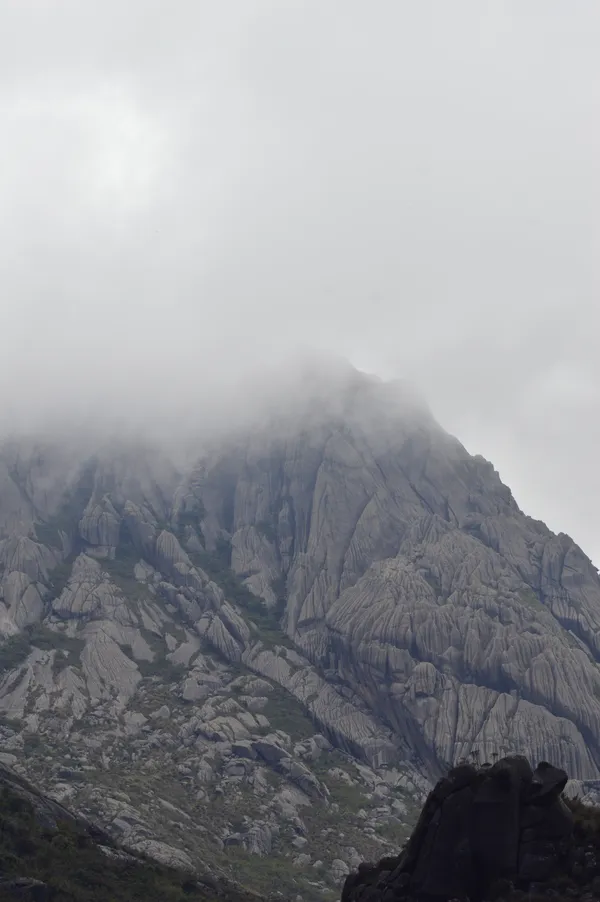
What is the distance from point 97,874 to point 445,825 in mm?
55941

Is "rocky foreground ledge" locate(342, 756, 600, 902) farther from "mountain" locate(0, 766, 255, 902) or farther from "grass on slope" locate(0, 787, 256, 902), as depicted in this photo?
"grass on slope" locate(0, 787, 256, 902)

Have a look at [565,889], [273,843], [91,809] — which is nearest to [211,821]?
[273,843]

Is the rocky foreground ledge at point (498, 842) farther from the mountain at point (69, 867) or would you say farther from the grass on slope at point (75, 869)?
the grass on slope at point (75, 869)

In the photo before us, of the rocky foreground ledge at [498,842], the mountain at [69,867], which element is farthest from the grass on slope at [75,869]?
the rocky foreground ledge at [498,842]

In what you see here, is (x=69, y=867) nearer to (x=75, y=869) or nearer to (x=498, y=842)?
(x=75, y=869)

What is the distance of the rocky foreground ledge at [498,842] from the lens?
72.8 meters

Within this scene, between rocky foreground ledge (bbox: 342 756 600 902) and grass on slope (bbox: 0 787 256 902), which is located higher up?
rocky foreground ledge (bbox: 342 756 600 902)

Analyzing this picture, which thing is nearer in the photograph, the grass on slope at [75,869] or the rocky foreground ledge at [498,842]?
the rocky foreground ledge at [498,842]

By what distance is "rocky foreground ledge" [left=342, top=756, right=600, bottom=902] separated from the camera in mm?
72812

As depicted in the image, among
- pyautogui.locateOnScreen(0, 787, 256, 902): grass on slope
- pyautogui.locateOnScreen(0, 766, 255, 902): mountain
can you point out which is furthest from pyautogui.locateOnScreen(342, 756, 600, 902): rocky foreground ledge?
pyautogui.locateOnScreen(0, 787, 256, 902): grass on slope

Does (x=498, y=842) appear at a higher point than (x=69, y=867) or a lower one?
higher

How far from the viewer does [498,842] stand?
7556 cm

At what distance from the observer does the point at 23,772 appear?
655 ft

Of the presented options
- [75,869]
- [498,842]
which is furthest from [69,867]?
[498,842]
